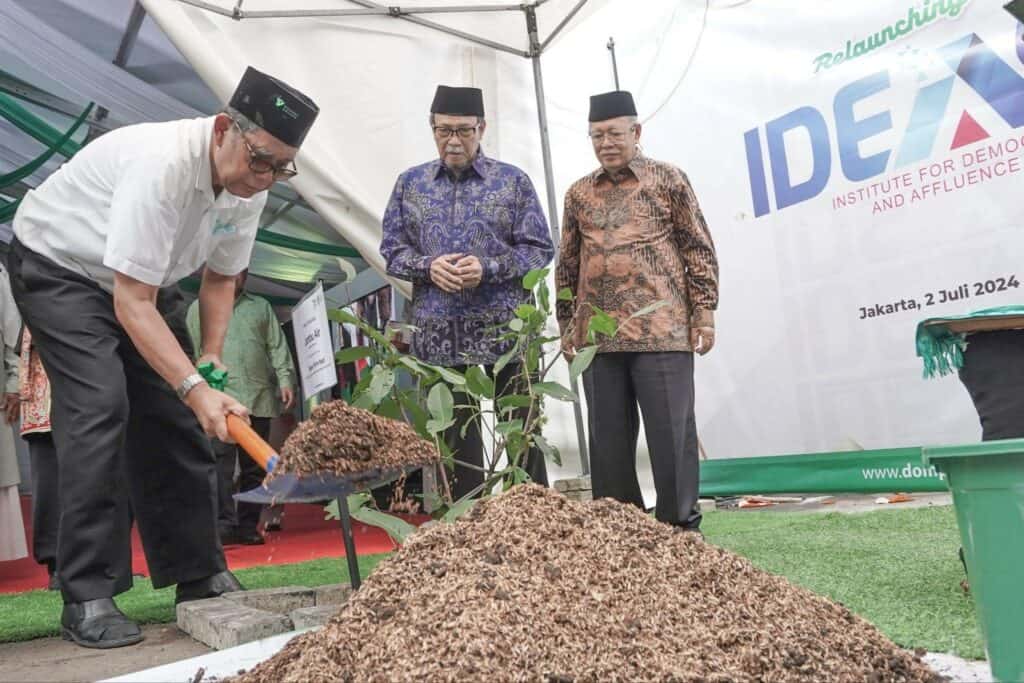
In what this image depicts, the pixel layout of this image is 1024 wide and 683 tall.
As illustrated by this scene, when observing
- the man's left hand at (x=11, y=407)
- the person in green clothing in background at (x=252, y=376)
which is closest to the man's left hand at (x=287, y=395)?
the person in green clothing in background at (x=252, y=376)

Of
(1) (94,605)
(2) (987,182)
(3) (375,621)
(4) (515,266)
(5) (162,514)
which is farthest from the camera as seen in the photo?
(2) (987,182)

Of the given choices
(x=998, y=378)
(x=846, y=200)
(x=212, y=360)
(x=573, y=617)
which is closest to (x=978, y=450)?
(x=573, y=617)

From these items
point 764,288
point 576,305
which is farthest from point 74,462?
point 764,288

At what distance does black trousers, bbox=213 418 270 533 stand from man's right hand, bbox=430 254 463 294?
6.24ft

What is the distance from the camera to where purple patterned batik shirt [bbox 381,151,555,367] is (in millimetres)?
2439

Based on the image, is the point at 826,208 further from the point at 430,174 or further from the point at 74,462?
the point at 74,462

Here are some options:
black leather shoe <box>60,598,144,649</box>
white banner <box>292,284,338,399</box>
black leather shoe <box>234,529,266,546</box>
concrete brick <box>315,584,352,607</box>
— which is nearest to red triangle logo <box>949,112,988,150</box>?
white banner <box>292,284,338,399</box>

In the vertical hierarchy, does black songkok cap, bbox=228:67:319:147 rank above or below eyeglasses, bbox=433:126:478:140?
below

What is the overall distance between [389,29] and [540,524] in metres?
2.98

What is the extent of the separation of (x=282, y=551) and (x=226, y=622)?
2.15 meters

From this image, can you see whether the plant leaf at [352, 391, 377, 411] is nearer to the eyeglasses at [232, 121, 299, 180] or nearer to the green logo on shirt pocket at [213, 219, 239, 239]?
the eyeglasses at [232, 121, 299, 180]

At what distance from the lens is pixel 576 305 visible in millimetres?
2672

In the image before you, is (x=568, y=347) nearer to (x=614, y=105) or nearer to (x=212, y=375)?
(x=614, y=105)

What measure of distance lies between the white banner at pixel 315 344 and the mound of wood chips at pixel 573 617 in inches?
92.1
